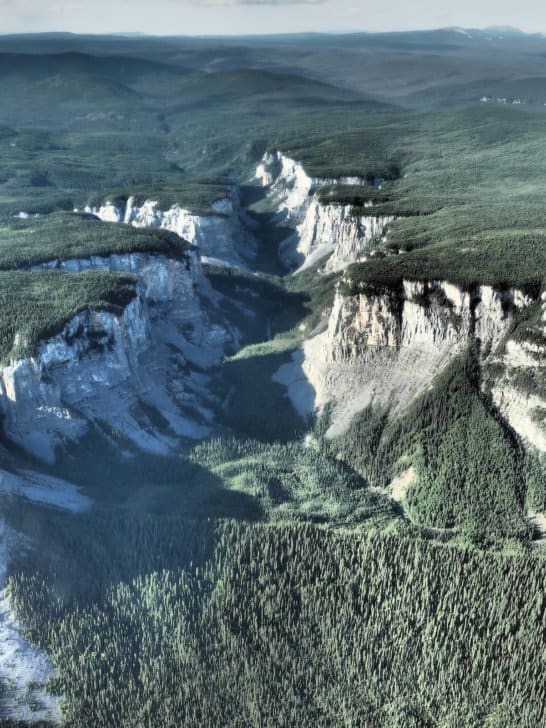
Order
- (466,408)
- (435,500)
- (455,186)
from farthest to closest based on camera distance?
(455,186) < (466,408) < (435,500)

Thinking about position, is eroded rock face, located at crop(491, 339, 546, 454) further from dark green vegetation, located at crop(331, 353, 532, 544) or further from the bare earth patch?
the bare earth patch

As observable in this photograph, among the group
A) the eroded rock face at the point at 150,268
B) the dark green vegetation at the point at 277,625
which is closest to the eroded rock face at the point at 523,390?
the dark green vegetation at the point at 277,625

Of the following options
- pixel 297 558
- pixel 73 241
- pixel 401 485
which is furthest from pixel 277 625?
pixel 73 241

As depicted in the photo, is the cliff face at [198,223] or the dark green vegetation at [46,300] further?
the cliff face at [198,223]

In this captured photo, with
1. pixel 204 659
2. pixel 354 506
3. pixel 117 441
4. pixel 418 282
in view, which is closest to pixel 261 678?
pixel 204 659

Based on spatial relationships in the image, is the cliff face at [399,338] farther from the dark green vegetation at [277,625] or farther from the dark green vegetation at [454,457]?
the dark green vegetation at [277,625]

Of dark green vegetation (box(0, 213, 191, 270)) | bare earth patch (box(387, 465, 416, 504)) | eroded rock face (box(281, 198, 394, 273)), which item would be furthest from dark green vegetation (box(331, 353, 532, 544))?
dark green vegetation (box(0, 213, 191, 270))

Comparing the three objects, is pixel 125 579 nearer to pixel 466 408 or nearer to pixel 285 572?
pixel 285 572
